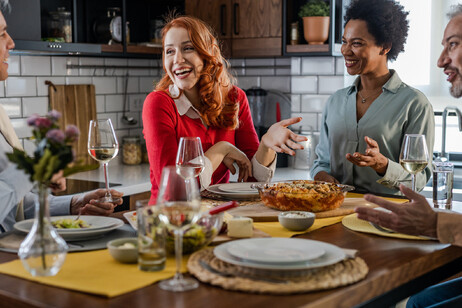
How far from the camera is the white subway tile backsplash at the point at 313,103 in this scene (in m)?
4.07

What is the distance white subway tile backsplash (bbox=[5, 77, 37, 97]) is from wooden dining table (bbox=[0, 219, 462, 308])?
2.30m

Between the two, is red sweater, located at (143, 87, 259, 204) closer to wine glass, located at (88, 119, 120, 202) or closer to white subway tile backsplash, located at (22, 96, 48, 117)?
wine glass, located at (88, 119, 120, 202)

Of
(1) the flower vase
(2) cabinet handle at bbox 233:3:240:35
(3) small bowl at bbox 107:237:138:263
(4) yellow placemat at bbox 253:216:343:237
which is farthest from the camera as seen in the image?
(2) cabinet handle at bbox 233:3:240:35

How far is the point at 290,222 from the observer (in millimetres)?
1727

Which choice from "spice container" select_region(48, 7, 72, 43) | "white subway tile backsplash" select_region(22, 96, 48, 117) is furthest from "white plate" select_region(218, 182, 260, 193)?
"white subway tile backsplash" select_region(22, 96, 48, 117)

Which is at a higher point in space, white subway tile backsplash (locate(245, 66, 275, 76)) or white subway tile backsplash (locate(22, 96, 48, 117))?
white subway tile backsplash (locate(245, 66, 275, 76))

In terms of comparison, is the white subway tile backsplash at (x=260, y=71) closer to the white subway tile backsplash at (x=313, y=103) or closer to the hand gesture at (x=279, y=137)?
the white subway tile backsplash at (x=313, y=103)

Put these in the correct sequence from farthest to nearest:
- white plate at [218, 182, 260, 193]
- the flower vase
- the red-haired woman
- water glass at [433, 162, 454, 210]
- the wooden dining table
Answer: the red-haired woman
white plate at [218, 182, 260, 193]
water glass at [433, 162, 454, 210]
the flower vase
the wooden dining table

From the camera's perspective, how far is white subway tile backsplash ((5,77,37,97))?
3.58m

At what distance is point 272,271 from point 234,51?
2978 mm

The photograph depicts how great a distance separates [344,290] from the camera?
1.23m

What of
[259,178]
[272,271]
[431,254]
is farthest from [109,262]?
[259,178]

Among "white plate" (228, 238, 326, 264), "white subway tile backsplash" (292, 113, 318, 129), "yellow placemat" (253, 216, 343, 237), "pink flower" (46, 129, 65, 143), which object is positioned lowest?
"yellow placemat" (253, 216, 343, 237)

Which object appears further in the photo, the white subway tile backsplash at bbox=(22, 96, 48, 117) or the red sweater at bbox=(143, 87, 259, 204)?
the white subway tile backsplash at bbox=(22, 96, 48, 117)
